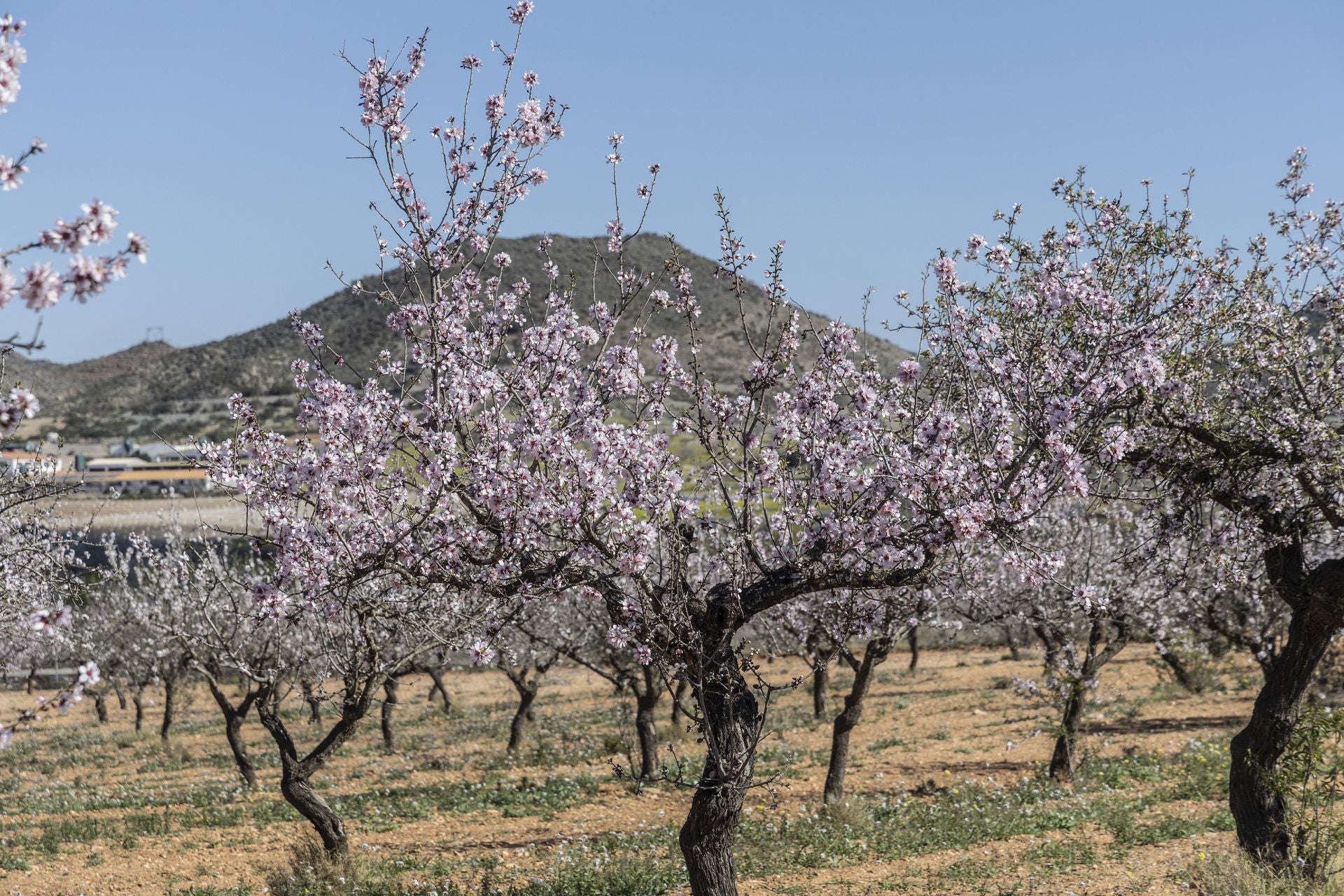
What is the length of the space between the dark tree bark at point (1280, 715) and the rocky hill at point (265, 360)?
63249mm

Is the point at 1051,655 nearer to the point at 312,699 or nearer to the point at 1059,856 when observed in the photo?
the point at 1059,856

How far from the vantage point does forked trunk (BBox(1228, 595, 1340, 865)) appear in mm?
9578

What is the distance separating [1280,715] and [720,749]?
220 inches

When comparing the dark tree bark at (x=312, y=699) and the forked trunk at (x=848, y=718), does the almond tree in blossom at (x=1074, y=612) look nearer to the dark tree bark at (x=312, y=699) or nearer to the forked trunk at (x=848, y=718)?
the forked trunk at (x=848, y=718)

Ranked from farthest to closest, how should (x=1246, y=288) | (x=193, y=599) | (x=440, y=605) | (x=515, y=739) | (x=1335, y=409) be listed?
(x=515, y=739), (x=193, y=599), (x=440, y=605), (x=1246, y=288), (x=1335, y=409)

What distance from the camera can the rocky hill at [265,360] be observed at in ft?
303

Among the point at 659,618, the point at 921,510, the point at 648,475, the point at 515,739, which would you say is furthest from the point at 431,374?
the point at 515,739

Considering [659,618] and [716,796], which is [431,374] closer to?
[659,618]

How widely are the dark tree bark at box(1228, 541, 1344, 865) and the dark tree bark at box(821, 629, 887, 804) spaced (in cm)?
612

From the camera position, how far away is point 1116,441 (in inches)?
273

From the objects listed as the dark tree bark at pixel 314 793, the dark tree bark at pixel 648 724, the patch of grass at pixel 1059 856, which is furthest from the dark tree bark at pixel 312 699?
the patch of grass at pixel 1059 856

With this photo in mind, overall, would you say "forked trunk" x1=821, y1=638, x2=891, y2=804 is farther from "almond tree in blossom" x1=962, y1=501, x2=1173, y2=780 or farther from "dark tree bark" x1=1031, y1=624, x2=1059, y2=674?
"dark tree bark" x1=1031, y1=624, x2=1059, y2=674

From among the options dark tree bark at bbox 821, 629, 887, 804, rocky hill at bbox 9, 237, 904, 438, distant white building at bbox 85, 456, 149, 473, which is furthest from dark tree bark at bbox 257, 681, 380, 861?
distant white building at bbox 85, 456, 149, 473

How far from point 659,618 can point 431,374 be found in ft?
8.86
